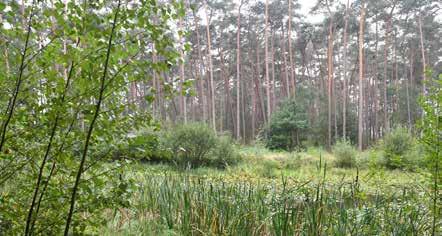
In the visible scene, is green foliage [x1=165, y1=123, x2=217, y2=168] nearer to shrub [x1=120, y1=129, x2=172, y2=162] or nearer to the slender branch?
shrub [x1=120, y1=129, x2=172, y2=162]

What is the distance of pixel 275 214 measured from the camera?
2.92m

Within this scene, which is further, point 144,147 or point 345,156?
point 345,156

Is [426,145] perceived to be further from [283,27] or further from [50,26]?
[283,27]

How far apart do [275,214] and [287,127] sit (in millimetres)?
16752

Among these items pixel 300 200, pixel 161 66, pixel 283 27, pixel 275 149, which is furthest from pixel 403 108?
pixel 161 66

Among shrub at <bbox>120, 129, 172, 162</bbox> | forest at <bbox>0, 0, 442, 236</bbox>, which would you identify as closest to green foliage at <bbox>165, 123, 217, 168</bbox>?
forest at <bbox>0, 0, 442, 236</bbox>

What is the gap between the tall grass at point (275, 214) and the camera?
2.81m

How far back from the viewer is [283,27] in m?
25.2

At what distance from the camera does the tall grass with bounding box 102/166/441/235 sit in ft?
9.21

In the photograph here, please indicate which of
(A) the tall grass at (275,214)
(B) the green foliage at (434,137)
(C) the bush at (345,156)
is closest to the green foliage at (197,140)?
(C) the bush at (345,156)

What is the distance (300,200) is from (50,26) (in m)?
2.49

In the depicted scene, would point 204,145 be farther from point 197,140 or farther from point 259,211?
point 259,211

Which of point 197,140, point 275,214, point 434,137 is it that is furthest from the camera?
point 197,140

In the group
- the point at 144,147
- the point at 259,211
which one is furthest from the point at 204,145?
the point at 144,147
